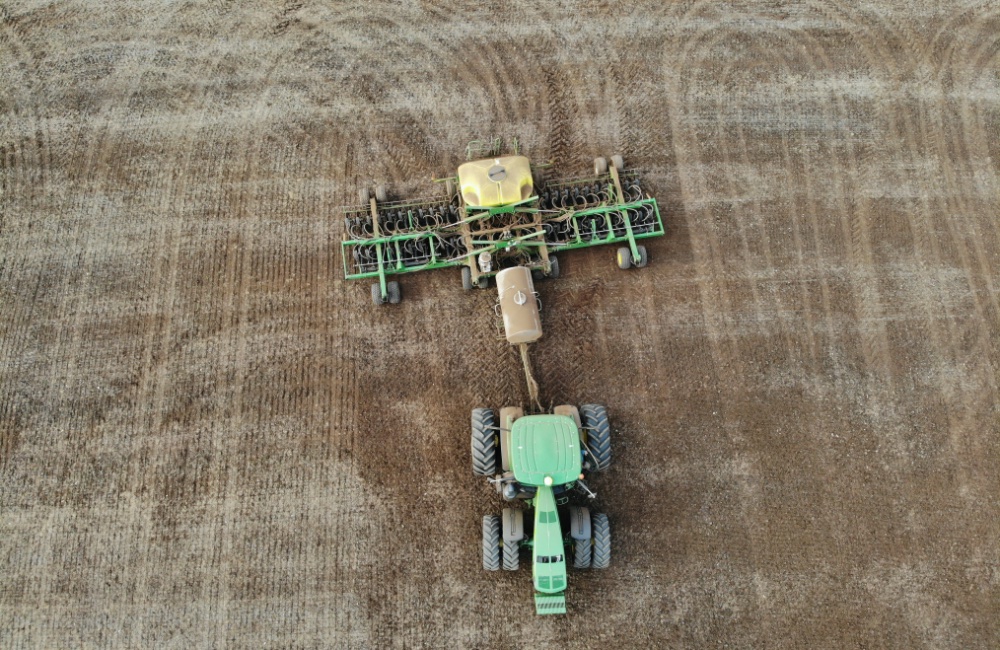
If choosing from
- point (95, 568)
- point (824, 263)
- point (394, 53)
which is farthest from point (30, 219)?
point (824, 263)

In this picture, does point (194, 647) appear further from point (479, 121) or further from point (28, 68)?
point (28, 68)

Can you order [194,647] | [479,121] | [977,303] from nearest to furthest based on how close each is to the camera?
[194,647], [977,303], [479,121]

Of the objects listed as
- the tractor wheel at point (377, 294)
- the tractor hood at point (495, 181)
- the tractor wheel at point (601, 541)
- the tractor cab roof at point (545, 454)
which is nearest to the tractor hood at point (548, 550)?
the tractor cab roof at point (545, 454)

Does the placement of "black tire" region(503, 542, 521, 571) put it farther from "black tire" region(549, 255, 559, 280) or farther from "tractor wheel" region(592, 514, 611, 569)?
"black tire" region(549, 255, 559, 280)

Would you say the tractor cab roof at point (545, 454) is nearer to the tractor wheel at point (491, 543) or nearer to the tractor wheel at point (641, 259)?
the tractor wheel at point (491, 543)

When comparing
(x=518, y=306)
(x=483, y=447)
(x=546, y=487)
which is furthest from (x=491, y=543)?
(x=518, y=306)

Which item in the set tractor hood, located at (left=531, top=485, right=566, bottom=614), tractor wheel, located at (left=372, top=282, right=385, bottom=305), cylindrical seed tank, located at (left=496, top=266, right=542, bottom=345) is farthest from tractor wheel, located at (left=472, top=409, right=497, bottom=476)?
tractor wheel, located at (left=372, top=282, right=385, bottom=305)
